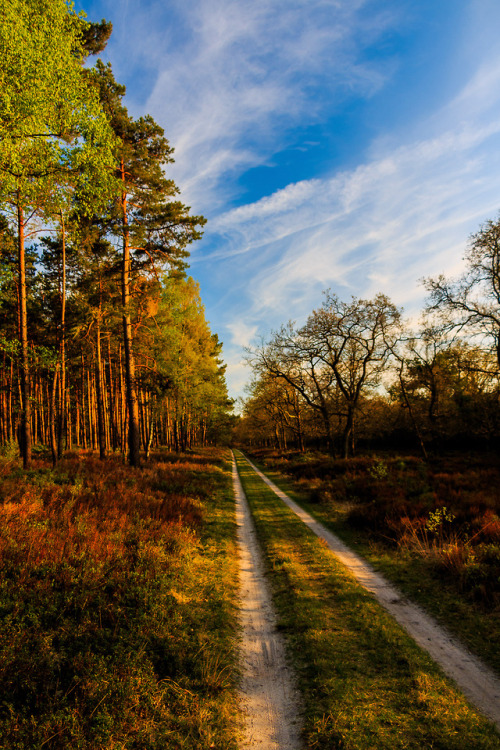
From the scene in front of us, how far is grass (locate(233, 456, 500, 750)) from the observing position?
3256mm

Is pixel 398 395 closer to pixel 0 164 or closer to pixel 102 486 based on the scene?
pixel 102 486

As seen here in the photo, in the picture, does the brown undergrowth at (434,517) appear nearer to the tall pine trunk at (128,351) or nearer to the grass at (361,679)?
the grass at (361,679)

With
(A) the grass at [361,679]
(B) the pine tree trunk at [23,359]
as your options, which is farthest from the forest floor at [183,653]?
(B) the pine tree trunk at [23,359]

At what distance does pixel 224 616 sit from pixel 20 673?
3.16 metres

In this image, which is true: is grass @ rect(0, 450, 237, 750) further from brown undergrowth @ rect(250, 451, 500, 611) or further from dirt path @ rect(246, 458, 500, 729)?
brown undergrowth @ rect(250, 451, 500, 611)

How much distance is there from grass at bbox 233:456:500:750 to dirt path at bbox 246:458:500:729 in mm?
202

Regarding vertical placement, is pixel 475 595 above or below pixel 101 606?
below

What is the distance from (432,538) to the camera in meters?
8.89

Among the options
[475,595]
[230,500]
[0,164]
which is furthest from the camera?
[230,500]

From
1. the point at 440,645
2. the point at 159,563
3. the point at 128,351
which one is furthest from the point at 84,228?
the point at 440,645

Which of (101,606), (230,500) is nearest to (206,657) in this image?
(101,606)

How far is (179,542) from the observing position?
819 cm

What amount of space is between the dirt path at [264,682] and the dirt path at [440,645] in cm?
203

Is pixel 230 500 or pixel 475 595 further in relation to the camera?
pixel 230 500
